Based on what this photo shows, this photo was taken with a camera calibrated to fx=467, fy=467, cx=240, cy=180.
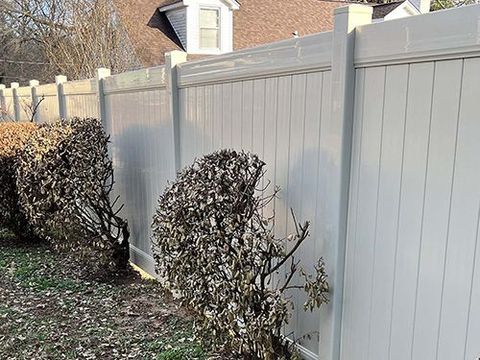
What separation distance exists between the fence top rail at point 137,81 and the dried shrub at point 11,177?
4.13ft

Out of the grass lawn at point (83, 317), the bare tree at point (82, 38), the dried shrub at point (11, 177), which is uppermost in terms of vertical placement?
the bare tree at point (82, 38)

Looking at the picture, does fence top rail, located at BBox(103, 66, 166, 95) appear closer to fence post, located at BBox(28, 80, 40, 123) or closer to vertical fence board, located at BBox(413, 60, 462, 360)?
vertical fence board, located at BBox(413, 60, 462, 360)

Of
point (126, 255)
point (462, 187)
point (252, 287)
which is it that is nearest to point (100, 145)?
point (126, 255)

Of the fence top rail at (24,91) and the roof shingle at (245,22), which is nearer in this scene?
the fence top rail at (24,91)

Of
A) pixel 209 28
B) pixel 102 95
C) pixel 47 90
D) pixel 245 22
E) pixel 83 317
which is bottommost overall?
pixel 83 317

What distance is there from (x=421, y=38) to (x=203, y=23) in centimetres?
1215

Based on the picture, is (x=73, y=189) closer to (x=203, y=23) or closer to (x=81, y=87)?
(x=81, y=87)

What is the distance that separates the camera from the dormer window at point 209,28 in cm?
1336

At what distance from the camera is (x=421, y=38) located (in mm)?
2023

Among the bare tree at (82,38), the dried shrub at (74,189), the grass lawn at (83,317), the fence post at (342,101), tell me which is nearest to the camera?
the fence post at (342,101)

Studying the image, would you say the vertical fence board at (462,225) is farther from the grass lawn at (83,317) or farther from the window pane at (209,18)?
the window pane at (209,18)

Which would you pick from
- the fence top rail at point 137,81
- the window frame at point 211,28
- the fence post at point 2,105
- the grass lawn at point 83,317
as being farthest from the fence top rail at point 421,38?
the window frame at point 211,28

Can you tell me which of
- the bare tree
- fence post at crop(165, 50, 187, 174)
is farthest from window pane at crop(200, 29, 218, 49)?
fence post at crop(165, 50, 187, 174)

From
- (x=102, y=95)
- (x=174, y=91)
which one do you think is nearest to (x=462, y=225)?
(x=174, y=91)
